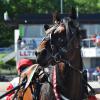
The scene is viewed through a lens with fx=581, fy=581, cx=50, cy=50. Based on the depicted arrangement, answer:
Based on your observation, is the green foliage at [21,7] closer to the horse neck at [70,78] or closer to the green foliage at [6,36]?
the green foliage at [6,36]

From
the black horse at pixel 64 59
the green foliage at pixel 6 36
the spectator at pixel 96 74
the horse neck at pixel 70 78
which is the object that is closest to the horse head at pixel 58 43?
the black horse at pixel 64 59

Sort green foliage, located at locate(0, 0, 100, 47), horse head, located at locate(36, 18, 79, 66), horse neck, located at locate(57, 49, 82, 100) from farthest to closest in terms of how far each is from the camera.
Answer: green foliage, located at locate(0, 0, 100, 47)
horse neck, located at locate(57, 49, 82, 100)
horse head, located at locate(36, 18, 79, 66)

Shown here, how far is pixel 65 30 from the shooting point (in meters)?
7.19

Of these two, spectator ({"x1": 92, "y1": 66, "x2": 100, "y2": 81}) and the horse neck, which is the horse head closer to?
the horse neck

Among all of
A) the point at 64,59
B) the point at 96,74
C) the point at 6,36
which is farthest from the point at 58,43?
the point at 6,36

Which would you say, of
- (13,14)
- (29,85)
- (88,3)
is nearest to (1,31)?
(13,14)

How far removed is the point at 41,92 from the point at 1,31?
63115 mm

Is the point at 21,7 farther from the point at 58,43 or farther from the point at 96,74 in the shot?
the point at 58,43

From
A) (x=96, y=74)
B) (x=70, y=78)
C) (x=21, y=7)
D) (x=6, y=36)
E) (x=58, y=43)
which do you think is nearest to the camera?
(x=58, y=43)

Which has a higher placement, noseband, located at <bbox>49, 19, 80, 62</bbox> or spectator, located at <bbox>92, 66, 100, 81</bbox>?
noseband, located at <bbox>49, 19, 80, 62</bbox>

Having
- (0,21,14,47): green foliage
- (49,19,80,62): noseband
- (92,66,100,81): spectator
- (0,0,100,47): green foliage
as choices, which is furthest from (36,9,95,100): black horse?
(0,21,14,47): green foliage

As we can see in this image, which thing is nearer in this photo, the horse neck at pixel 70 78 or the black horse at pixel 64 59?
the black horse at pixel 64 59

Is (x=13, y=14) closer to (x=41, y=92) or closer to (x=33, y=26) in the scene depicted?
(x=33, y=26)

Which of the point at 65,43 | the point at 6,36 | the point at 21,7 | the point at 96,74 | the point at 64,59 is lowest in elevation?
the point at 96,74
